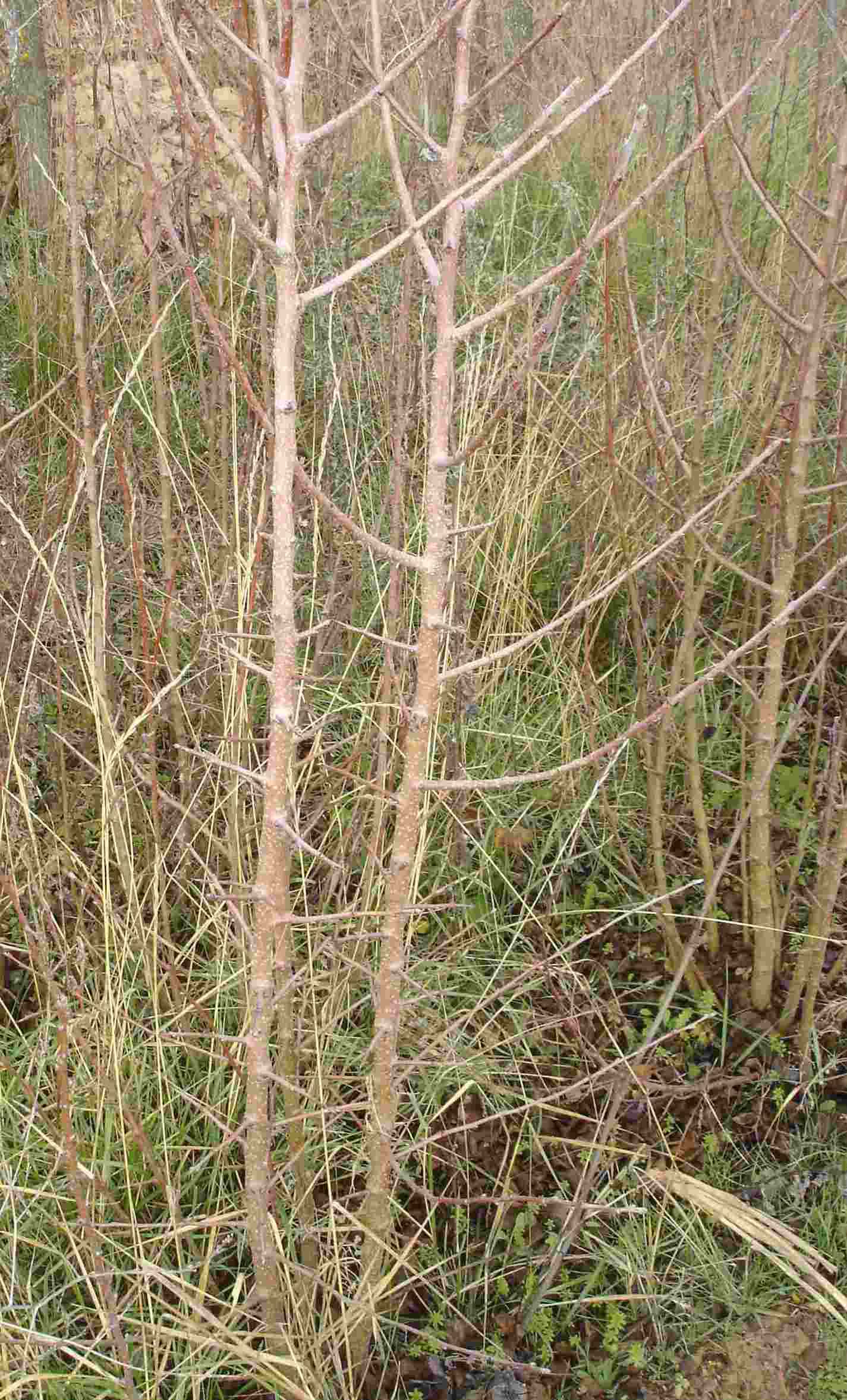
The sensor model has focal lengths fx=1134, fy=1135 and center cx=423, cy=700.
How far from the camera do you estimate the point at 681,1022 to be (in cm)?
238

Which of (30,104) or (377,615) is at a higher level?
(30,104)

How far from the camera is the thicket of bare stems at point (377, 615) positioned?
136cm

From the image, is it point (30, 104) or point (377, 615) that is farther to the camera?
point (30, 104)

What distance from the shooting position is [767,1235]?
6.00 ft

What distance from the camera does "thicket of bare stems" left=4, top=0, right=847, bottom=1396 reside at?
136cm

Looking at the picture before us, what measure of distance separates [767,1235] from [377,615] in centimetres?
183

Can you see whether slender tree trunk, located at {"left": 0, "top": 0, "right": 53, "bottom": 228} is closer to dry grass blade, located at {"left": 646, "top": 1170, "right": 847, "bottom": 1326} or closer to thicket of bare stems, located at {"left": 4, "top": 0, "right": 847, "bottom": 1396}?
thicket of bare stems, located at {"left": 4, "top": 0, "right": 847, "bottom": 1396}

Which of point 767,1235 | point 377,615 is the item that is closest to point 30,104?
point 377,615

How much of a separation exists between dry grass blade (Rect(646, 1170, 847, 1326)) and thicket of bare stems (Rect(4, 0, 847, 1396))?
0.21 m

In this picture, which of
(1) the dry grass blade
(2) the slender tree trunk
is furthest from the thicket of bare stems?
(2) the slender tree trunk

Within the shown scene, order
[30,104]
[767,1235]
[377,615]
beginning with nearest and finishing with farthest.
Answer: [767,1235] → [377,615] → [30,104]

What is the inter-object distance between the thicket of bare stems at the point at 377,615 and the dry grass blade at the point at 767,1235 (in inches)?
8.4

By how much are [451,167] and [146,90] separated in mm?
1126

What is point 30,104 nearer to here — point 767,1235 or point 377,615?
point 377,615
